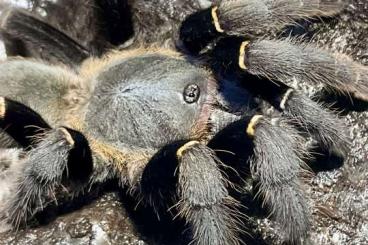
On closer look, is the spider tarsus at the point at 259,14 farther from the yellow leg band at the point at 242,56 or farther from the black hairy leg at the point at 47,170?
the black hairy leg at the point at 47,170

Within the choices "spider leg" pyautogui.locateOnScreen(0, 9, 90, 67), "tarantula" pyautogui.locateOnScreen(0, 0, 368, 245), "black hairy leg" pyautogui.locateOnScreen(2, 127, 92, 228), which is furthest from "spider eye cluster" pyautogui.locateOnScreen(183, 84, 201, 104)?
"spider leg" pyautogui.locateOnScreen(0, 9, 90, 67)

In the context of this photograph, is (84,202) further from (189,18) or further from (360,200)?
(360,200)

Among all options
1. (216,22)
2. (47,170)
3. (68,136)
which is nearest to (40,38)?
(68,136)

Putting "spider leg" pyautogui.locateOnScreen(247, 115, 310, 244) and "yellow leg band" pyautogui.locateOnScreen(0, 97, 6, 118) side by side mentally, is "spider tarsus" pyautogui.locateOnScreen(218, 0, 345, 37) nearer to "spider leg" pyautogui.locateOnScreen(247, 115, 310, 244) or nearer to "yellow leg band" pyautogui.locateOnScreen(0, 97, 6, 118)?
"spider leg" pyautogui.locateOnScreen(247, 115, 310, 244)

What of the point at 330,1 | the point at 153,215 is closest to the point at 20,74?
the point at 153,215

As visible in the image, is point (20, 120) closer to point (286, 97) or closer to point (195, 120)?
point (195, 120)

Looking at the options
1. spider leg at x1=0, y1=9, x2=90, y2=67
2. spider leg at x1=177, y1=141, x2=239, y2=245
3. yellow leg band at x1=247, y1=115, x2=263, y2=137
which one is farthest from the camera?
spider leg at x1=0, y1=9, x2=90, y2=67

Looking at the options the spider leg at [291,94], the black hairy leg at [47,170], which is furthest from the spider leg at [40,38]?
the spider leg at [291,94]

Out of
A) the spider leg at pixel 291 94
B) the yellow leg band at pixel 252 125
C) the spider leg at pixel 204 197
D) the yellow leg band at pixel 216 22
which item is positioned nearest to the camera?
the spider leg at pixel 204 197
